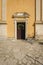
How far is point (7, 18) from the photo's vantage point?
24.9 metres

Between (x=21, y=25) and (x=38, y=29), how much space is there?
2274 millimetres

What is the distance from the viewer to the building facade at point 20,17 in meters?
24.5

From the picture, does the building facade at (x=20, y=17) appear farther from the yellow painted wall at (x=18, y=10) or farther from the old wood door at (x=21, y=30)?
the old wood door at (x=21, y=30)

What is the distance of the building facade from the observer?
80.3ft

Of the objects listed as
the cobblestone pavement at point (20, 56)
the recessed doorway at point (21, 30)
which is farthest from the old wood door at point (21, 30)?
the cobblestone pavement at point (20, 56)

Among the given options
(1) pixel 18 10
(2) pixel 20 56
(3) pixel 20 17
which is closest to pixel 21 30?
(3) pixel 20 17

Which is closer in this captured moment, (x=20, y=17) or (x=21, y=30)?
(x=20, y=17)

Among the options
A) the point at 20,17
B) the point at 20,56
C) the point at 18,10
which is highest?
the point at 18,10

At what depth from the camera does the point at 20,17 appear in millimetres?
24906

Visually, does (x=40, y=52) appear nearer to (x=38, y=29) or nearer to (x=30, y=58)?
(x=30, y=58)

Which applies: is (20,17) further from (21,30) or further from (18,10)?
(21,30)

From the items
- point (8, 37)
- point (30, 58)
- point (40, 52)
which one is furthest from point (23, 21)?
point (30, 58)

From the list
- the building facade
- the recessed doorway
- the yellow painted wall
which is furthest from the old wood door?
the yellow painted wall

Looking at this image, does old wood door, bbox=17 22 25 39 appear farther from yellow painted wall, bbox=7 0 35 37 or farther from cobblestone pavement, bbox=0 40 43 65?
cobblestone pavement, bbox=0 40 43 65
